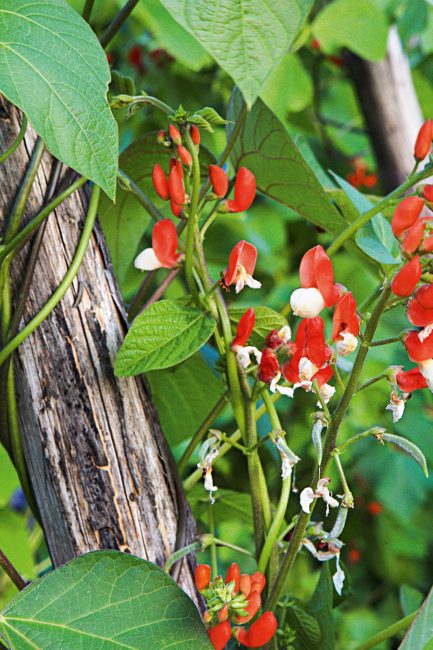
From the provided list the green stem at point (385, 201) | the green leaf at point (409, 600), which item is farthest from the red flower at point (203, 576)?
the green leaf at point (409, 600)

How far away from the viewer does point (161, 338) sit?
442 millimetres

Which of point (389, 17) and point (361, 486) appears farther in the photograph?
point (361, 486)

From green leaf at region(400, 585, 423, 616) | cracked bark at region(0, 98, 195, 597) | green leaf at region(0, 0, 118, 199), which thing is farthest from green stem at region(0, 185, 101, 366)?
green leaf at region(400, 585, 423, 616)

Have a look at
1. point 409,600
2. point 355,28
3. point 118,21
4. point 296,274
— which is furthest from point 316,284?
point 296,274

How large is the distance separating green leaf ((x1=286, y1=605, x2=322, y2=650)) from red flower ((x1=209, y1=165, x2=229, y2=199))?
0.91ft

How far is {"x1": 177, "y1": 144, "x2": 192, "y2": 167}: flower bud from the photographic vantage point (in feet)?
1.42

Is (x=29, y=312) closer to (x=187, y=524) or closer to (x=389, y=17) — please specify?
(x=187, y=524)

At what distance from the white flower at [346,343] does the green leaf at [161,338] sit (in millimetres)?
84

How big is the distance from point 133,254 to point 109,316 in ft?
0.62

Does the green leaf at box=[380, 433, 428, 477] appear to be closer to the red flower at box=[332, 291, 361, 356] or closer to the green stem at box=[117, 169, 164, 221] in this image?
the red flower at box=[332, 291, 361, 356]

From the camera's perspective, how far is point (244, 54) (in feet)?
1.03

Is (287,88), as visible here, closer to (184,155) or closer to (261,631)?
(184,155)

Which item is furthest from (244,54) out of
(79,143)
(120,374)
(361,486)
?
(361,486)

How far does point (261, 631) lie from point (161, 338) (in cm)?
17
